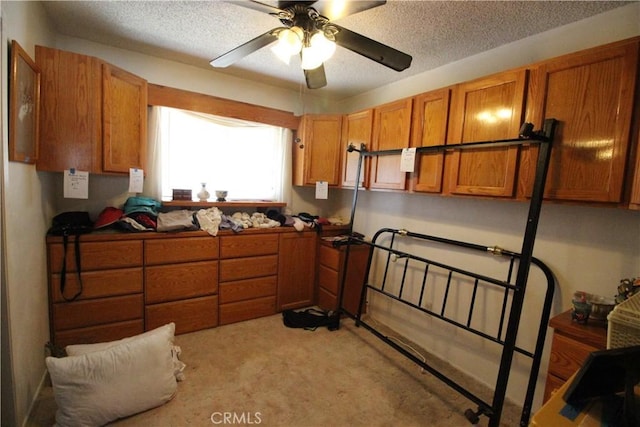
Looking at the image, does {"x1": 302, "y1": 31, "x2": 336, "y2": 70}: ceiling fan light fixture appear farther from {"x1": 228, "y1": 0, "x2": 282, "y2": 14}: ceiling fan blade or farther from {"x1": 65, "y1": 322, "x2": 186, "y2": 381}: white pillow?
{"x1": 65, "y1": 322, "x2": 186, "y2": 381}: white pillow

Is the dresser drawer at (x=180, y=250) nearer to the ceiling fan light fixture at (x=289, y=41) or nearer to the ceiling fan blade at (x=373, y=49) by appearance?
the ceiling fan light fixture at (x=289, y=41)

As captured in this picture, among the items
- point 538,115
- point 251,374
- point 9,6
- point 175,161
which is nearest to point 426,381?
point 251,374

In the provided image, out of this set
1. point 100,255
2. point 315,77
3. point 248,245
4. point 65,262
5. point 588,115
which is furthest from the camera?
point 248,245

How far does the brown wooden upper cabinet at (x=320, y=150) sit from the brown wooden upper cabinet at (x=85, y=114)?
5.22ft

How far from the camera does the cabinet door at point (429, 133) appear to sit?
2.03 m

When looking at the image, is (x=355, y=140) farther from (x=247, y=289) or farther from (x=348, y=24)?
(x=247, y=289)

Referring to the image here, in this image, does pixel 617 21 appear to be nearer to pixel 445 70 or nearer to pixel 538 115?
pixel 538 115

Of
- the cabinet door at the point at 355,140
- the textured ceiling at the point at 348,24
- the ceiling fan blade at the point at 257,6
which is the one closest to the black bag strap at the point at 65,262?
the textured ceiling at the point at 348,24

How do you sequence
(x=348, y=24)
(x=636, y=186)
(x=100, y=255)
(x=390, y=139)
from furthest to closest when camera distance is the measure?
(x=390, y=139) < (x=100, y=255) < (x=348, y=24) < (x=636, y=186)

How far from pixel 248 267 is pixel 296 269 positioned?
536 mm

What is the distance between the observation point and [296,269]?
3.09m

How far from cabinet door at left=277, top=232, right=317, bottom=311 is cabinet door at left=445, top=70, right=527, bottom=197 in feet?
5.35

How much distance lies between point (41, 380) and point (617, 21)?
4.06 m

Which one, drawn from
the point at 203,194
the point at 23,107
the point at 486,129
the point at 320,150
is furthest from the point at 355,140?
the point at 23,107
